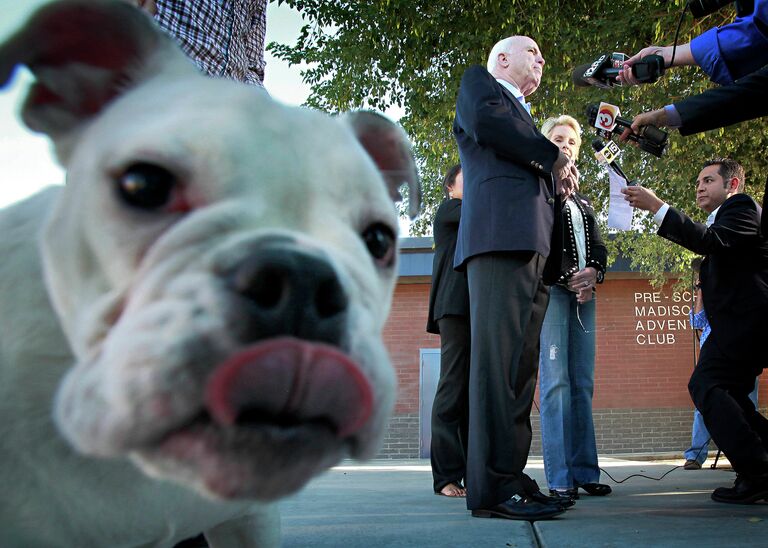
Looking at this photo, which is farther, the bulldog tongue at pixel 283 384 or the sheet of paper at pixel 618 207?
the sheet of paper at pixel 618 207

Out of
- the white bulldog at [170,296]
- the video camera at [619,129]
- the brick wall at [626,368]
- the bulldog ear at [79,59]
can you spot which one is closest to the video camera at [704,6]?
the video camera at [619,129]

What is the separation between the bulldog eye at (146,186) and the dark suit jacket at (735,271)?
377 centimetres

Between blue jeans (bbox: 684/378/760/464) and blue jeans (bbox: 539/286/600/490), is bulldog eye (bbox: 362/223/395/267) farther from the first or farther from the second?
blue jeans (bbox: 684/378/760/464)

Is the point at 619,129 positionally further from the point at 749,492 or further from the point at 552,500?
the point at 552,500

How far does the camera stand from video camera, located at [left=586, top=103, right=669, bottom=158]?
13.3 feet

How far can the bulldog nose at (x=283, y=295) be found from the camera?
0.65m

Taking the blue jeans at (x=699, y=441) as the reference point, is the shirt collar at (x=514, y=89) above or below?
above

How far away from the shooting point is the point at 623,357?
1307 cm

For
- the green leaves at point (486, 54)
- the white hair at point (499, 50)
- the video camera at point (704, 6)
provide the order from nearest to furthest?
the video camera at point (704, 6), the white hair at point (499, 50), the green leaves at point (486, 54)

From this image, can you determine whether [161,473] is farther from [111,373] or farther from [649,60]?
[649,60]

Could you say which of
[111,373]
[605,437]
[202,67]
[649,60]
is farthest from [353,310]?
[605,437]

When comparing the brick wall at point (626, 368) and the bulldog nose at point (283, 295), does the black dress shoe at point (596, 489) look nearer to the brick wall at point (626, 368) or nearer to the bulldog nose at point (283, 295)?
the bulldog nose at point (283, 295)

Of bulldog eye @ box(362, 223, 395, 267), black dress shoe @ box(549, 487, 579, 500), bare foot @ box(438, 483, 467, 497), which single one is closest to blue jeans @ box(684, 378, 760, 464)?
black dress shoe @ box(549, 487, 579, 500)

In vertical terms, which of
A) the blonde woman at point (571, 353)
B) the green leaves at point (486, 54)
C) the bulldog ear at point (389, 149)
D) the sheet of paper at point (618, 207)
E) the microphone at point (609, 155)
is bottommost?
the blonde woman at point (571, 353)
